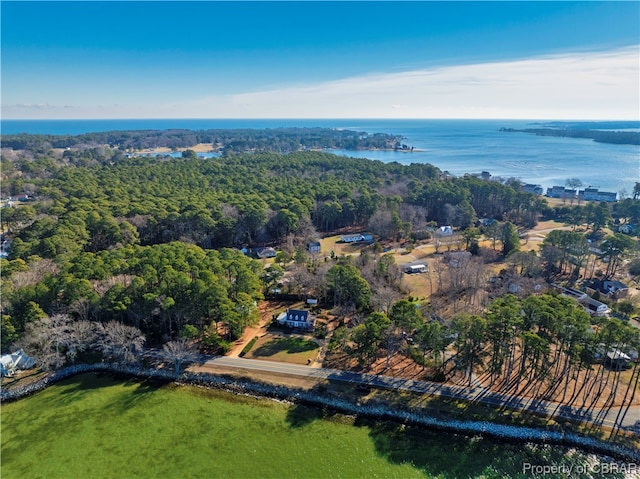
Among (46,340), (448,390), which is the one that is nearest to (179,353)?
(46,340)

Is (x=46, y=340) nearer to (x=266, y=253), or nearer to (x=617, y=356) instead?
(x=266, y=253)

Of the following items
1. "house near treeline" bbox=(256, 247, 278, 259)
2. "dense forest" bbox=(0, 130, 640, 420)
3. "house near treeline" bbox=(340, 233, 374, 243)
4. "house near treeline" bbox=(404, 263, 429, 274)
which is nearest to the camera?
"dense forest" bbox=(0, 130, 640, 420)

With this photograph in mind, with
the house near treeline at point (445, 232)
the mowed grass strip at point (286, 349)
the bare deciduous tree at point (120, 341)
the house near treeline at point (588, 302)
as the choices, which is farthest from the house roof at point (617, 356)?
the bare deciduous tree at point (120, 341)

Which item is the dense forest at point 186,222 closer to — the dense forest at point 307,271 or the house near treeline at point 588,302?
the dense forest at point 307,271

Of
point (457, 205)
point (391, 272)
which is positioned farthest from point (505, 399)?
point (457, 205)

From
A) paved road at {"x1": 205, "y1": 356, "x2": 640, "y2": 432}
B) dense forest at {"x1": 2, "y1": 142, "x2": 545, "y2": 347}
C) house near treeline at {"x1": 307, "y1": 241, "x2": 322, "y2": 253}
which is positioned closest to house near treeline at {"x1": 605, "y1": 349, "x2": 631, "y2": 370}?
paved road at {"x1": 205, "y1": 356, "x2": 640, "y2": 432}

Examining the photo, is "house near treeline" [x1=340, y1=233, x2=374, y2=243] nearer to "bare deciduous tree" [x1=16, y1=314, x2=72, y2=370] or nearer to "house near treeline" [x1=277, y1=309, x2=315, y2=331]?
"house near treeline" [x1=277, y1=309, x2=315, y2=331]

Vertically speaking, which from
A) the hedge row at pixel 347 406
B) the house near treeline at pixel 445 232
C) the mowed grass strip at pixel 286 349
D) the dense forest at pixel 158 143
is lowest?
the hedge row at pixel 347 406
